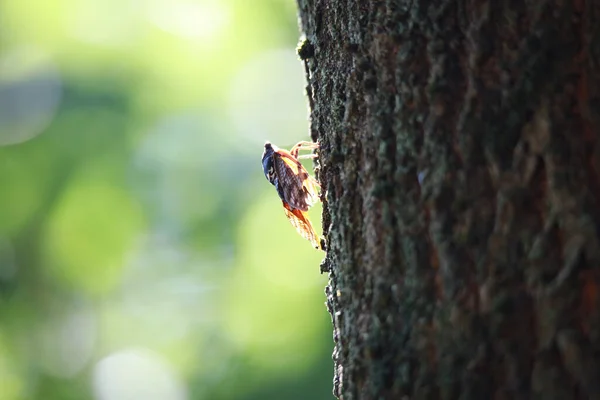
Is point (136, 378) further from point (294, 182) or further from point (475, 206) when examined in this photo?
point (475, 206)

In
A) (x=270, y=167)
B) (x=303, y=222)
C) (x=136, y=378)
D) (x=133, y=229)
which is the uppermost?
(x=133, y=229)

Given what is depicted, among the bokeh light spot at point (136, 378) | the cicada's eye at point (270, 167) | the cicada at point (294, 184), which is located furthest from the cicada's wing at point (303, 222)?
the bokeh light spot at point (136, 378)

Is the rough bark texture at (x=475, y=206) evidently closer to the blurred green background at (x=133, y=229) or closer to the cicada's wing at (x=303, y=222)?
the cicada's wing at (x=303, y=222)

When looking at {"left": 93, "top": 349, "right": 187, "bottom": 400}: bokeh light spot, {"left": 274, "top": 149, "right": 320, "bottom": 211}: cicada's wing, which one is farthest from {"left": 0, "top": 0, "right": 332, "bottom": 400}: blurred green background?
{"left": 274, "top": 149, "right": 320, "bottom": 211}: cicada's wing

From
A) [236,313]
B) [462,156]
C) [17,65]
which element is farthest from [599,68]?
[17,65]

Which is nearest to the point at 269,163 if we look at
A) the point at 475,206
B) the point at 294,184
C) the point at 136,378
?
the point at 294,184

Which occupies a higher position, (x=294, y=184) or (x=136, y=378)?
(x=136, y=378)

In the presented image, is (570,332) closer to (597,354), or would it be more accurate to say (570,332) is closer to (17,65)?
(597,354)
